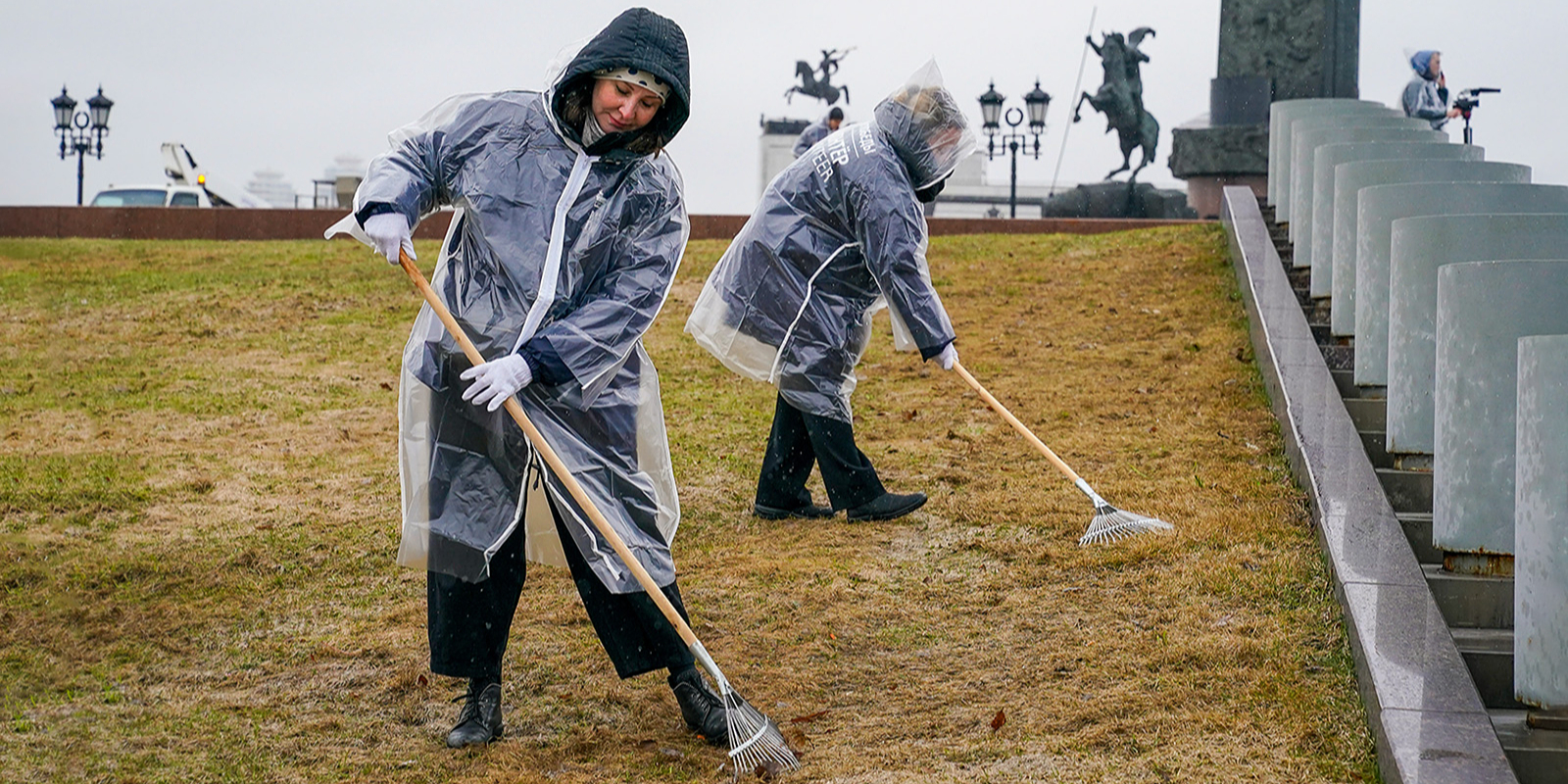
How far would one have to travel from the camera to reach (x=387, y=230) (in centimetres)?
346

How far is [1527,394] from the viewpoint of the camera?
3.27m

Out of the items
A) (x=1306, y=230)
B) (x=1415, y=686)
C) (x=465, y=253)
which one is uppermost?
(x=1306, y=230)

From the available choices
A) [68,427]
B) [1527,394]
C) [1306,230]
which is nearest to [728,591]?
[1527,394]

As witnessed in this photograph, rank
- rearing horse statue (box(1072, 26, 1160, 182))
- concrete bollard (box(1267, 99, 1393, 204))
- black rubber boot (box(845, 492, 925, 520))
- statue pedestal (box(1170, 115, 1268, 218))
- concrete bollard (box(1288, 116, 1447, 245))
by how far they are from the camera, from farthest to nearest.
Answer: rearing horse statue (box(1072, 26, 1160, 182))
statue pedestal (box(1170, 115, 1268, 218))
concrete bollard (box(1267, 99, 1393, 204))
concrete bollard (box(1288, 116, 1447, 245))
black rubber boot (box(845, 492, 925, 520))

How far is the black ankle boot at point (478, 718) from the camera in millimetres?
3684

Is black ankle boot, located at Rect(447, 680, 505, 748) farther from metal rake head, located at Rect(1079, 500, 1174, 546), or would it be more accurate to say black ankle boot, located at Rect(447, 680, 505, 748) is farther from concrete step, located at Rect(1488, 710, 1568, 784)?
metal rake head, located at Rect(1079, 500, 1174, 546)

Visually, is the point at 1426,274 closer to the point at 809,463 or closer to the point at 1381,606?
the point at 1381,606

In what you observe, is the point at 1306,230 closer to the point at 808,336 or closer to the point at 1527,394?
the point at 808,336

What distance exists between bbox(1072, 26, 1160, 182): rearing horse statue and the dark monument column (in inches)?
125

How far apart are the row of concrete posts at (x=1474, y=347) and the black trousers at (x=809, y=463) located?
75.6 inches

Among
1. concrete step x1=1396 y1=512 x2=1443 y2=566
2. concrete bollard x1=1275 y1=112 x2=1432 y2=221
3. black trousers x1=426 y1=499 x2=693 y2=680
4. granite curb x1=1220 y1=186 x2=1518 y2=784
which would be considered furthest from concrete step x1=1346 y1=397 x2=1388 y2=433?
black trousers x1=426 y1=499 x2=693 y2=680

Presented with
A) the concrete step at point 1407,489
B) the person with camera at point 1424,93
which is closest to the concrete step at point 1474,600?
the concrete step at point 1407,489

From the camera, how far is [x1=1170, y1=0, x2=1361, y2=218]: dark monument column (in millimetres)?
A: 14961

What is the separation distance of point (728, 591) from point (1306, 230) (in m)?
5.17
